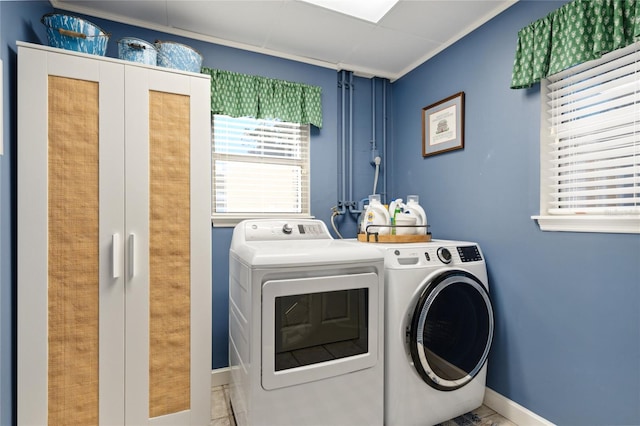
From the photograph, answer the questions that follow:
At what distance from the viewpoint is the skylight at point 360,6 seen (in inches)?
75.8

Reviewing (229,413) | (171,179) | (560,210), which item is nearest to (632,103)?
(560,210)

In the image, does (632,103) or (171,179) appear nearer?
(632,103)

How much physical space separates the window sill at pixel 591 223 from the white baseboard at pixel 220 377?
7.46 ft

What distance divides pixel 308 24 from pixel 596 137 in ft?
5.93

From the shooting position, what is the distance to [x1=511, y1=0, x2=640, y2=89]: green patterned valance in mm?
1400

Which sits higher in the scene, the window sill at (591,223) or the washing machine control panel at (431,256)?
the window sill at (591,223)

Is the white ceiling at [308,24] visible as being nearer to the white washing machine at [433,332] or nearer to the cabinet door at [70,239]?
the cabinet door at [70,239]

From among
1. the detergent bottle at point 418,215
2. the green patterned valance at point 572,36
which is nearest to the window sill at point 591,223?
the detergent bottle at point 418,215

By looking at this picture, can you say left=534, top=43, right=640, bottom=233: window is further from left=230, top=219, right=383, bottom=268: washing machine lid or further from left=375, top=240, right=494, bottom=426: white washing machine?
left=230, top=219, right=383, bottom=268: washing machine lid

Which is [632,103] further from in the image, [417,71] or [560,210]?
[417,71]

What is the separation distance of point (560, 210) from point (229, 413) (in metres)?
2.25

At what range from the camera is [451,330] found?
5.80 ft

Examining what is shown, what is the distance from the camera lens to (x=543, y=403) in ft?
5.66

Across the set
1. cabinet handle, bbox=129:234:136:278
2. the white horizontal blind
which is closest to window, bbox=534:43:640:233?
the white horizontal blind
